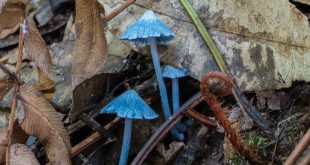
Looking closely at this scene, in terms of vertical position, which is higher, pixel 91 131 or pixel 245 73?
pixel 245 73

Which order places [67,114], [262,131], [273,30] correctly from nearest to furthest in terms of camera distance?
[262,131]
[273,30]
[67,114]

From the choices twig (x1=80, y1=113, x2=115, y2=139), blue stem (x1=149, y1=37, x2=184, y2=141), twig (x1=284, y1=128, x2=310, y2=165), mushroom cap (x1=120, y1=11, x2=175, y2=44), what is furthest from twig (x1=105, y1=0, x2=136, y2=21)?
twig (x1=284, y1=128, x2=310, y2=165)

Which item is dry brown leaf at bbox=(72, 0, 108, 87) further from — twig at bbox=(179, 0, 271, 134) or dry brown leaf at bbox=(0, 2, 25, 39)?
twig at bbox=(179, 0, 271, 134)

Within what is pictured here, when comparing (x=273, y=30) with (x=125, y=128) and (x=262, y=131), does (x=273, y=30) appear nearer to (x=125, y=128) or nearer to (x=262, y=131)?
(x=262, y=131)

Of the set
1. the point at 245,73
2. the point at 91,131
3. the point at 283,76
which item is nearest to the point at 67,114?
the point at 91,131

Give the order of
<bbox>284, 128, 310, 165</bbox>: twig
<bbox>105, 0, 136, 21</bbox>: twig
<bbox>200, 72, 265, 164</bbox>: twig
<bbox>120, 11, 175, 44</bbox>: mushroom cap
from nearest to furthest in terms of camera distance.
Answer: <bbox>284, 128, 310, 165</bbox>: twig < <bbox>200, 72, 265, 164</bbox>: twig < <bbox>120, 11, 175, 44</bbox>: mushroom cap < <bbox>105, 0, 136, 21</bbox>: twig

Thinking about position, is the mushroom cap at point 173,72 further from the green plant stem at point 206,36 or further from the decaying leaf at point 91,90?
the decaying leaf at point 91,90

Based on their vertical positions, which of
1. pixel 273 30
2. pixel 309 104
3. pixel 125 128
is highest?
pixel 273 30
